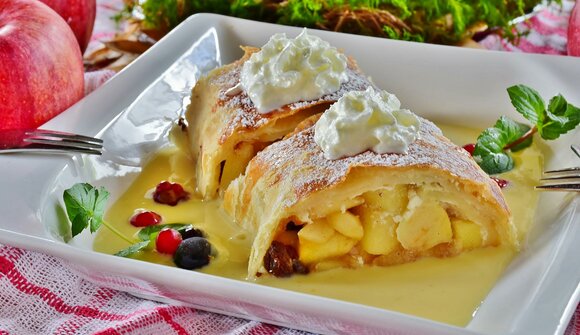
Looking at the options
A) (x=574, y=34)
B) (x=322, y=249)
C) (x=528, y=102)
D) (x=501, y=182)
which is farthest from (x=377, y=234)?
(x=574, y=34)

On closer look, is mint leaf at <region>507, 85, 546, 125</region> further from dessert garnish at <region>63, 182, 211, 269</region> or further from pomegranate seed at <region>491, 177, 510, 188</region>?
dessert garnish at <region>63, 182, 211, 269</region>

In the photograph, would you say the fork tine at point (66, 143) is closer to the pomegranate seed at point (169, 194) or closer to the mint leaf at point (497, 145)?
the pomegranate seed at point (169, 194)

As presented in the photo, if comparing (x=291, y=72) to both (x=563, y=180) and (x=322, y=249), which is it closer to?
(x=322, y=249)

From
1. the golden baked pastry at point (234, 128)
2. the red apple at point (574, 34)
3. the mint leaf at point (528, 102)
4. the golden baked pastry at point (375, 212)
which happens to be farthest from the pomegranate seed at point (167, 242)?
the red apple at point (574, 34)

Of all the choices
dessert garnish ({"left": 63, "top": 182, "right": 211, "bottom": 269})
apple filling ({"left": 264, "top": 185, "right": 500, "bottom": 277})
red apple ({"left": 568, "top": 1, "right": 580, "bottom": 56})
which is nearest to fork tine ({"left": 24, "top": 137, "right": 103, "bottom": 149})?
dessert garnish ({"left": 63, "top": 182, "right": 211, "bottom": 269})

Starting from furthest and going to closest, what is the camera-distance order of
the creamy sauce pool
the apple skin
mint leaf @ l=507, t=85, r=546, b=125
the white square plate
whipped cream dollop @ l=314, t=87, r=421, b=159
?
the apple skin, mint leaf @ l=507, t=85, r=546, b=125, whipped cream dollop @ l=314, t=87, r=421, b=159, the creamy sauce pool, the white square plate
